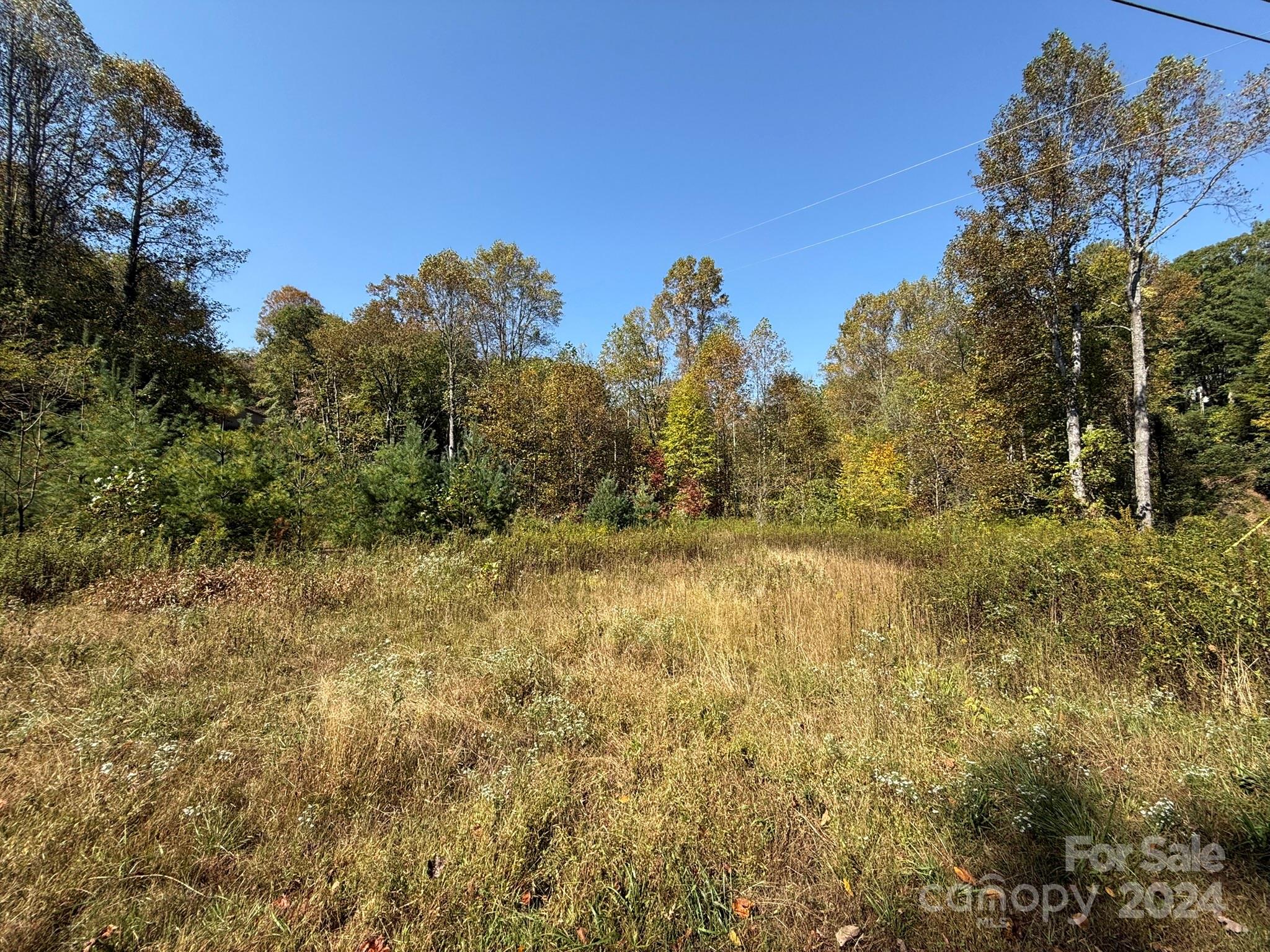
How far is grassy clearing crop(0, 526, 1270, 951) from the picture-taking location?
1.65m

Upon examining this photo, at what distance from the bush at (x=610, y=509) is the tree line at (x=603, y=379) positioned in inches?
4.5

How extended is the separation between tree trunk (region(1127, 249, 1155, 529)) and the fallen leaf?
35.9 ft

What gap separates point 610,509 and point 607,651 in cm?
870

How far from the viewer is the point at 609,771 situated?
243 centimetres

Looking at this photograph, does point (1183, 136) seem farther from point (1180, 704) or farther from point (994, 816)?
point (994, 816)

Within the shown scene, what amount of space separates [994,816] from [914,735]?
59 centimetres

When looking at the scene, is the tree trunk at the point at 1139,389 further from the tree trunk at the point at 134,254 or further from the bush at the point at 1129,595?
the tree trunk at the point at 134,254

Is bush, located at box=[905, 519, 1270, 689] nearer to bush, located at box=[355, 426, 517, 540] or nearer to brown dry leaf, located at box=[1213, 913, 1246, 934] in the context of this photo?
brown dry leaf, located at box=[1213, 913, 1246, 934]

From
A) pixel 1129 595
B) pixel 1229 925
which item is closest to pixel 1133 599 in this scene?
pixel 1129 595

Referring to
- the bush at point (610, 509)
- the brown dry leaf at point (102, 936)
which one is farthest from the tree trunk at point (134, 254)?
the brown dry leaf at point (102, 936)

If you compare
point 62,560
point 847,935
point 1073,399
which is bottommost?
point 847,935

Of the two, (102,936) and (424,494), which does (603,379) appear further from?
(102,936)

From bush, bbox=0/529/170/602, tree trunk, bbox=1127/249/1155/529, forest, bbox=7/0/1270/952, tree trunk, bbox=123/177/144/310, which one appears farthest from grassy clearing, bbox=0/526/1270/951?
tree trunk, bbox=123/177/144/310

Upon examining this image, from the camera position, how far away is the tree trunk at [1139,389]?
843cm
